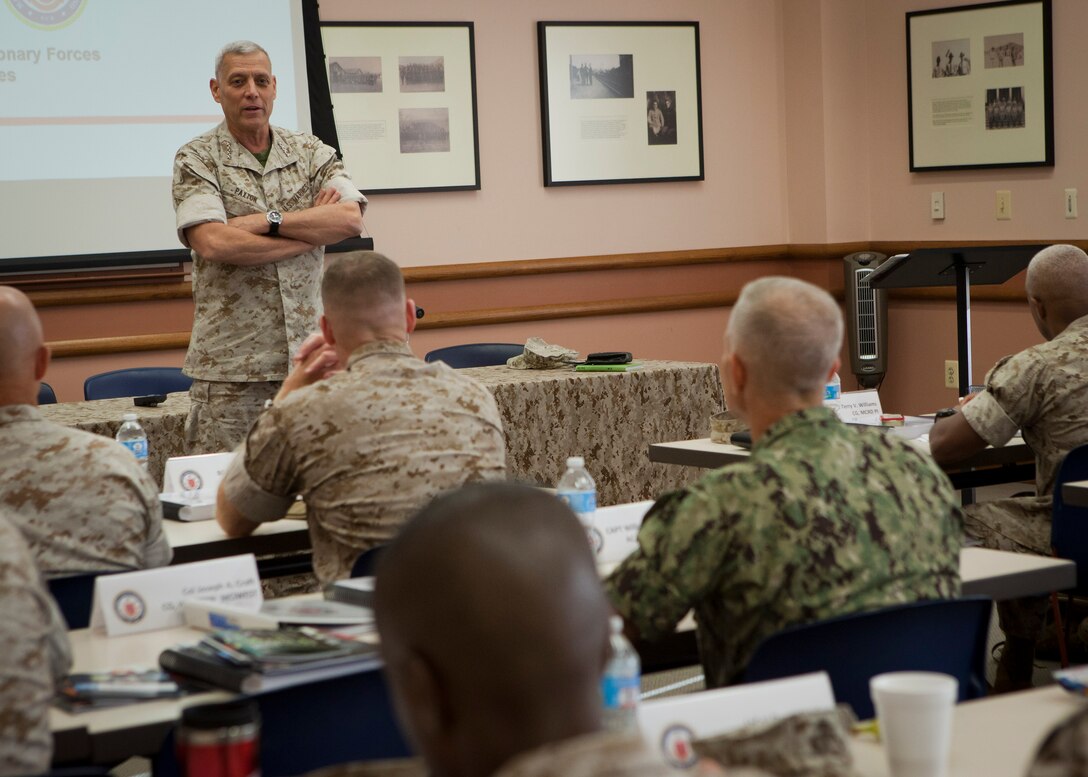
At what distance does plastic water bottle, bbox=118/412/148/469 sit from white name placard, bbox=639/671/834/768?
2592 mm

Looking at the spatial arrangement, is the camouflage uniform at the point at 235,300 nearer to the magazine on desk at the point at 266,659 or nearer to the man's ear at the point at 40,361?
the man's ear at the point at 40,361

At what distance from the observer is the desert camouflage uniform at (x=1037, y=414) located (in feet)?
12.9

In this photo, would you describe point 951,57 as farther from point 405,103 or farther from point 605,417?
point 605,417

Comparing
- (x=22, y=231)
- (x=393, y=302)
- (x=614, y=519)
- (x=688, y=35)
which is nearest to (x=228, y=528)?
(x=393, y=302)

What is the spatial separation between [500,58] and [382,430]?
14.8ft

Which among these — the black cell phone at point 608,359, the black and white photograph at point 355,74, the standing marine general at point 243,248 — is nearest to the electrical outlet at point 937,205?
the black cell phone at point 608,359

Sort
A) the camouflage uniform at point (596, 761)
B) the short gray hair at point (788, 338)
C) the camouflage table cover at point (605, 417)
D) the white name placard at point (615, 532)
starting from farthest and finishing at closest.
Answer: the camouflage table cover at point (605, 417) < the white name placard at point (615, 532) < the short gray hair at point (788, 338) < the camouflage uniform at point (596, 761)

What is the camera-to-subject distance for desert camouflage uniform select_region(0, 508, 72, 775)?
1.63m

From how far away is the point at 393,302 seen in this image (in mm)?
3102

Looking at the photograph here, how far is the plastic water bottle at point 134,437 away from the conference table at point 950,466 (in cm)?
151

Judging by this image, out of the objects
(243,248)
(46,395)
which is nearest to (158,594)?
(243,248)

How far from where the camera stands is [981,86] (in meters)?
7.04

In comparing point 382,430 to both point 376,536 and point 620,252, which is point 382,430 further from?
point 620,252

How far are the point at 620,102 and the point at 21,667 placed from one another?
6.08 meters
